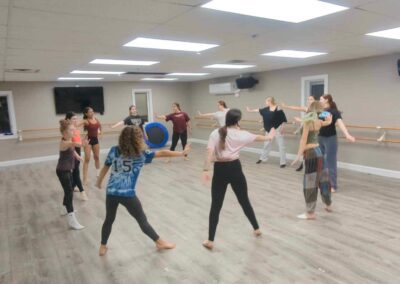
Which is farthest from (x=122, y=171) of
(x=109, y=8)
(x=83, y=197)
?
(x=83, y=197)

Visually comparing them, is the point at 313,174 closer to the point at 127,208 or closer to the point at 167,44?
the point at 127,208

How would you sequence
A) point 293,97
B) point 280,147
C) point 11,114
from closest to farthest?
point 280,147, point 293,97, point 11,114

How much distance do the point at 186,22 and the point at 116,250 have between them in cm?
219

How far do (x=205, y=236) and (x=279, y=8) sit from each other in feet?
7.30

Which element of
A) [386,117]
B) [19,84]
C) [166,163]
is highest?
[19,84]

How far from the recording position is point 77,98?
8578 mm

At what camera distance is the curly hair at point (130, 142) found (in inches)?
96.5

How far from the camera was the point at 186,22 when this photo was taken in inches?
109

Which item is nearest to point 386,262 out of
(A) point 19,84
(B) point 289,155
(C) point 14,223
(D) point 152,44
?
(D) point 152,44

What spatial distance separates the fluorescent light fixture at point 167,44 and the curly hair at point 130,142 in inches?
56.1

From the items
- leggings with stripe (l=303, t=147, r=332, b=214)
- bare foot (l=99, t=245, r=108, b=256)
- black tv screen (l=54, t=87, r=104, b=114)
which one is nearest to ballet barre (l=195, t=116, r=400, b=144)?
leggings with stripe (l=303, t=147, r=332, b=214)

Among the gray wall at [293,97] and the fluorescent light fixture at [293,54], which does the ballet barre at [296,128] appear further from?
the fluorescent light fixture at [293,54]

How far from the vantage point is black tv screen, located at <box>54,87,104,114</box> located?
27.3ft

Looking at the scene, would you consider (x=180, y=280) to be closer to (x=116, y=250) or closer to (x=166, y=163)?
(x=116, y=250)
